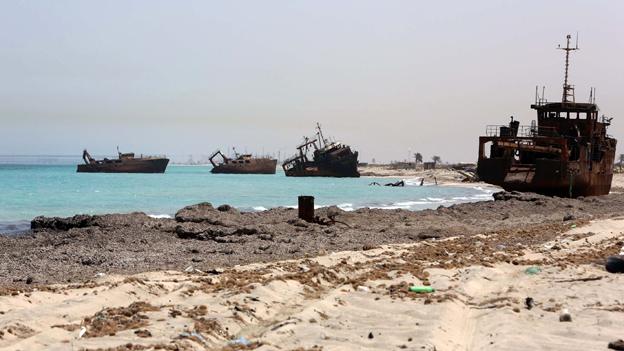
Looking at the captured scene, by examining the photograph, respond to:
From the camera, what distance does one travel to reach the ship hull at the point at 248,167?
103938 millimetres

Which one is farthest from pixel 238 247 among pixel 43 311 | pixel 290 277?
pixel 43 311

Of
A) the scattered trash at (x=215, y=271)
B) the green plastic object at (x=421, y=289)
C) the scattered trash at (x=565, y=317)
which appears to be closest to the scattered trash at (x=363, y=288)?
the green plastic object at (x=421, y=289)

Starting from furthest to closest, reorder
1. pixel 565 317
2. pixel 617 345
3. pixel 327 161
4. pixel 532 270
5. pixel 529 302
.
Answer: pixel 327 161 < pixel 532 270 < pixel 529 302 < pixel 565 317 < pixel 617 345

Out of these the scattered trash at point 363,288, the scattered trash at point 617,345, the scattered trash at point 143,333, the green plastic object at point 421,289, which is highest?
the scattered trash at point 617,345

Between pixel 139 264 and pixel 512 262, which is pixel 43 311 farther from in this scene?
pixel 512 262

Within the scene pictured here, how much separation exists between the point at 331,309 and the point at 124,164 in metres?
101

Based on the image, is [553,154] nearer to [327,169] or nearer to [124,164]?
[327,169]

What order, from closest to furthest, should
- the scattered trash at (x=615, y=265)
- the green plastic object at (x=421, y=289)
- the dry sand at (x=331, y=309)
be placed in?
the dry sand at (x=331, y=309), the green plastic object at (x=421, y=289), the scattered trash at (x=615, y=265)

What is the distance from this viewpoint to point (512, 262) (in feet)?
35.8

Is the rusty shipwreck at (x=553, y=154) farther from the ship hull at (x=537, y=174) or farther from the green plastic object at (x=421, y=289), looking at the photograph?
the green plastic object at (x=421, y=289)

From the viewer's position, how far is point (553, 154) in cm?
3412

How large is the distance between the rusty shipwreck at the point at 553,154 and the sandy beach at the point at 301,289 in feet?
55.6

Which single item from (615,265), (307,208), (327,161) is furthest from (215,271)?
(327,161)

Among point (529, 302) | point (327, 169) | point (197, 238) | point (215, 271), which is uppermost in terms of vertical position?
point (327, 169)
